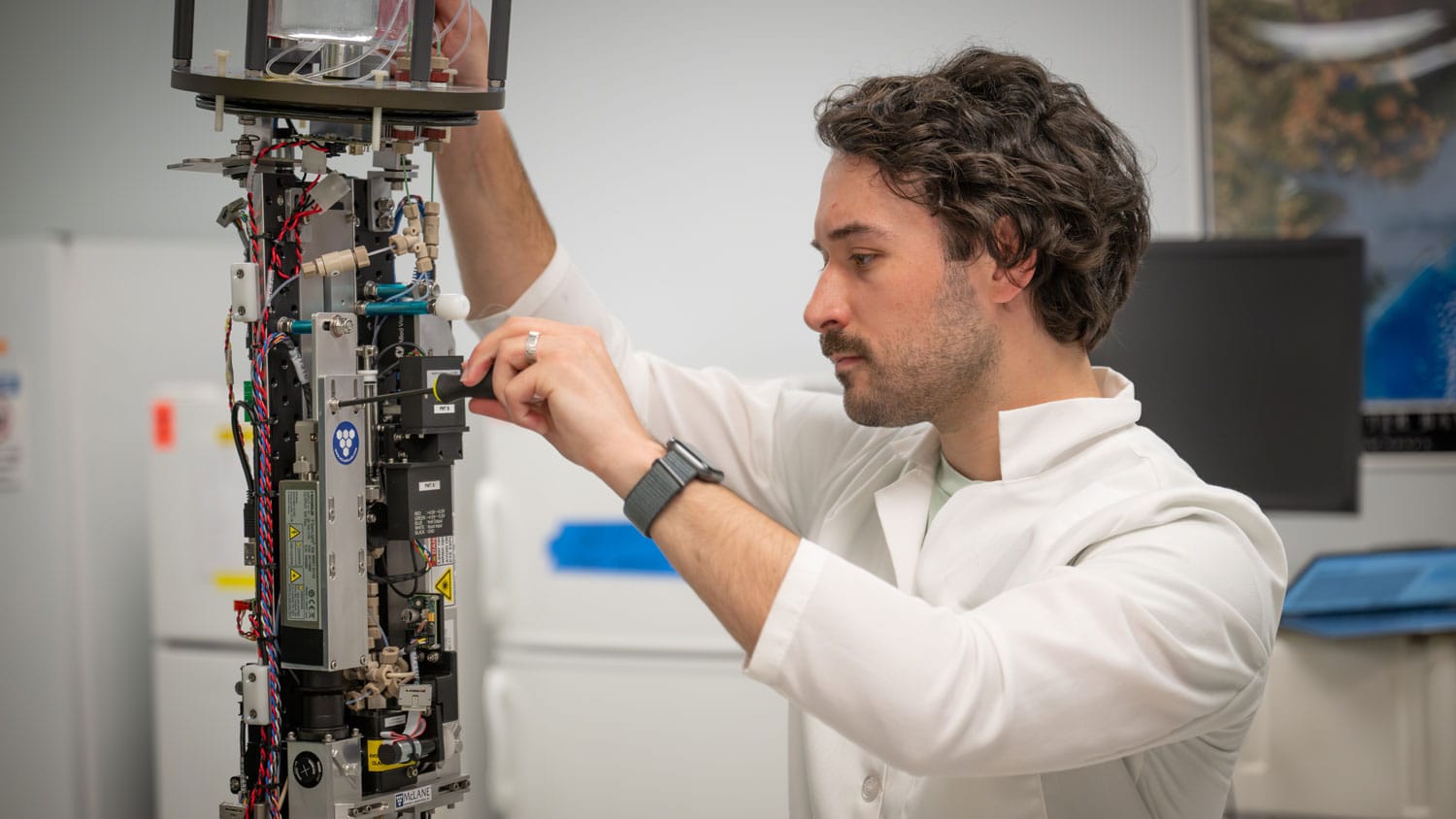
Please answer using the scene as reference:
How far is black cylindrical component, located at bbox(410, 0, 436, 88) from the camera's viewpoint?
1.18 m

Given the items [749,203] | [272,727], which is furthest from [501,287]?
[749,203]

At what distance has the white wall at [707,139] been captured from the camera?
11.6ft

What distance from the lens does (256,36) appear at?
1.14m

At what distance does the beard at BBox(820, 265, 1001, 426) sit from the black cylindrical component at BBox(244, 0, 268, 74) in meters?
0.63

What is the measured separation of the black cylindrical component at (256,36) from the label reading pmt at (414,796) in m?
0.70

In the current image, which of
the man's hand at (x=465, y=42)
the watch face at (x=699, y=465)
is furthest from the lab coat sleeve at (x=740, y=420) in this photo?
the watch face at (x=699, y=465)

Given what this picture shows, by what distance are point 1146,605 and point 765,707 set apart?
6.89 ft

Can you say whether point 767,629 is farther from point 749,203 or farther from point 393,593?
point 749,203

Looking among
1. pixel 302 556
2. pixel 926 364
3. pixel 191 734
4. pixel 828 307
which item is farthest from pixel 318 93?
pixel 191 734

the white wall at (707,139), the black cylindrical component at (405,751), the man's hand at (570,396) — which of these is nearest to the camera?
the man's hand at (570,396)

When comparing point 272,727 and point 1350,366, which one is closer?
point 272,727

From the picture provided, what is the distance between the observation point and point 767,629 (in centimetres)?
106

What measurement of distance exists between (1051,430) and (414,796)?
759mm

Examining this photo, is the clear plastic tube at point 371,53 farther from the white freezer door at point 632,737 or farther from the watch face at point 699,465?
the white freezer door at point 632,737
